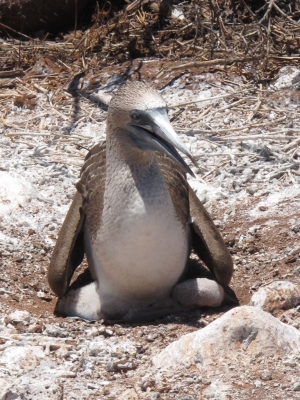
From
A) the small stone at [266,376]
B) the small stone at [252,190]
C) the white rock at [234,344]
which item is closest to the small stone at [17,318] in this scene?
the white rock at [234,344]

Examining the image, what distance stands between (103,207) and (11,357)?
137cm

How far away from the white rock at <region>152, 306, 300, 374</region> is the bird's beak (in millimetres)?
945

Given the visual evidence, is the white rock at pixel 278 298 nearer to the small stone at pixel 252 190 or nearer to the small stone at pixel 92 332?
the small stone at pixel 92 332

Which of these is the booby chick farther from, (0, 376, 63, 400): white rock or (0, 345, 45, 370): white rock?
(0, 376, 63, 400): white rock

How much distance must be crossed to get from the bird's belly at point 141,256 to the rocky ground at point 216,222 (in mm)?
252

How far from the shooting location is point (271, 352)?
15.6ft

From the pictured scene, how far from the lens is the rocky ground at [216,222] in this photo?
15.5 feet

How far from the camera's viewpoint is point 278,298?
5770mm

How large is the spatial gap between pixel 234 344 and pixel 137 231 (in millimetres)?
1239

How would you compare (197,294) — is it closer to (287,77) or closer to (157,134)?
(157,134)

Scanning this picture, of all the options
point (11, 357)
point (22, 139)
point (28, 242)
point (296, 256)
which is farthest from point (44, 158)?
point (11, 357)

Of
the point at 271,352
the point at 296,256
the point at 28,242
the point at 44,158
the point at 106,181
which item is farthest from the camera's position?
the point at 44,158

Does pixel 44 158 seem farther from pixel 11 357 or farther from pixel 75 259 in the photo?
pixel 11 357

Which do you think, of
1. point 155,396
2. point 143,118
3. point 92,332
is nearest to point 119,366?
point 155,396
